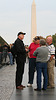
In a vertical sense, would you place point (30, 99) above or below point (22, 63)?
below

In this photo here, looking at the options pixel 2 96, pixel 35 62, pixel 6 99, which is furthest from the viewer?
pixel 35 62

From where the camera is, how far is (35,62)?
34.2 feet

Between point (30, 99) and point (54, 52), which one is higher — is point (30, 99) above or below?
below

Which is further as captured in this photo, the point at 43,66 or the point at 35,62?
the point at 35,62

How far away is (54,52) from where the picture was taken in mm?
10008

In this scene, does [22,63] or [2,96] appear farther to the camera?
[22,63]

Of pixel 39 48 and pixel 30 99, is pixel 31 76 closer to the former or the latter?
pixel 39 48

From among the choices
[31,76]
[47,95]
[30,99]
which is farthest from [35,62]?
[30,99]

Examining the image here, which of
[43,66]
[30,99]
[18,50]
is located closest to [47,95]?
[30,99]

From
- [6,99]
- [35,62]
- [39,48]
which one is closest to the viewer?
[6,99]

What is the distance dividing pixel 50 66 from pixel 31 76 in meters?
0.88

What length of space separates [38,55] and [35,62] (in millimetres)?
977

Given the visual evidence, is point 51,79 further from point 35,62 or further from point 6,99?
point 6,99

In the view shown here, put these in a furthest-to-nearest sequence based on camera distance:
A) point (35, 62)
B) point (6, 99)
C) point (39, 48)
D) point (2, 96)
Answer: point (35, 62) < point (39, 48) < point (2, 96) < point (6, 99)
